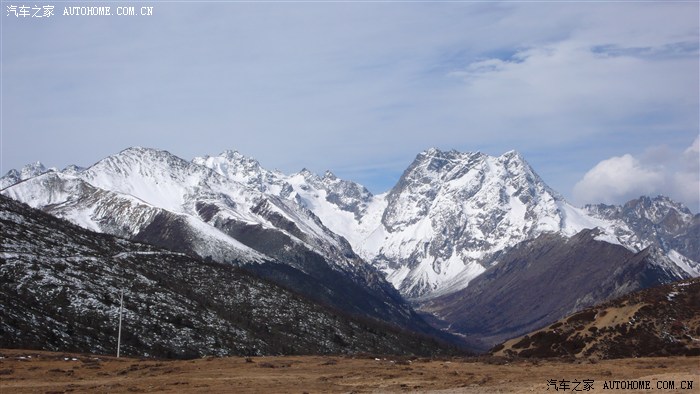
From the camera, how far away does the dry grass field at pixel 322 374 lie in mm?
63000

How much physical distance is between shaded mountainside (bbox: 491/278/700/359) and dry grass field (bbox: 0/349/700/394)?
13.6 meters

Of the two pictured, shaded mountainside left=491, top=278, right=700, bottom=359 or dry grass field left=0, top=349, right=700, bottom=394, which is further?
shaded mountainside left=491, top=278, right=700, bottom=359

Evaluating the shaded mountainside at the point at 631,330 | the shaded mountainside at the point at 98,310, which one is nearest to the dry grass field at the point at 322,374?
the shaded mountainside at the point at 631,330

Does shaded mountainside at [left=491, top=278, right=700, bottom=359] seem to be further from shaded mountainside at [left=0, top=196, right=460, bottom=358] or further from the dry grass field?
shaded mountainside at [left=0, top=196, right=460, bottom=358]

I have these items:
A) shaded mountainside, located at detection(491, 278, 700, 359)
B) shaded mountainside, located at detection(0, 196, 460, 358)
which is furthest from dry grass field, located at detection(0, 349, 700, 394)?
shaded mountainside, located at detection(0, 196, 460, 358)

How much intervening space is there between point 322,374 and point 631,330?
4152 centimetres

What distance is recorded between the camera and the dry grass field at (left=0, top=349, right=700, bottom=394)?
63000mm

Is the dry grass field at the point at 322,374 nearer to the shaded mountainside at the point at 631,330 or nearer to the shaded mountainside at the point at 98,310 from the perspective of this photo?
the shaded mountainside at the point at 631,330

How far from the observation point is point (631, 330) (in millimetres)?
98375

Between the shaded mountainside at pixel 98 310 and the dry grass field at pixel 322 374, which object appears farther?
the shaded mountainside at pixel 98 310

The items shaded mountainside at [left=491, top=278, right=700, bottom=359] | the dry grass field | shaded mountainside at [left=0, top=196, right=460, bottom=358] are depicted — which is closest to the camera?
the dry grass field

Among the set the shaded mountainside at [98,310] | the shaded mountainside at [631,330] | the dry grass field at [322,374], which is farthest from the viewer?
the shaded mountainside at [98,310]

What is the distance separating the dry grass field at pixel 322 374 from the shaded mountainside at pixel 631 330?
1358cm

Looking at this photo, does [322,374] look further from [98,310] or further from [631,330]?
[98,310]
